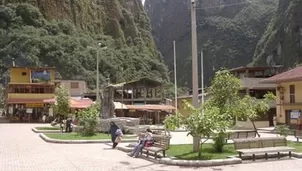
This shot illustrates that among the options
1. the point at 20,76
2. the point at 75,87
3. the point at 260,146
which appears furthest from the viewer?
the point at 75,87

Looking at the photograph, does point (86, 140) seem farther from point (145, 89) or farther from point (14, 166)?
point (145, 89)

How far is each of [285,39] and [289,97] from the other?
303 ft

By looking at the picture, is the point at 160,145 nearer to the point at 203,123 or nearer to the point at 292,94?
the point at 203,123

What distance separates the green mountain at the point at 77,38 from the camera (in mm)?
91375

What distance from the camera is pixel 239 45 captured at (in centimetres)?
18362

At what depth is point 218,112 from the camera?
16.3 m

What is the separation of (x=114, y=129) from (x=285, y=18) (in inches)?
4668

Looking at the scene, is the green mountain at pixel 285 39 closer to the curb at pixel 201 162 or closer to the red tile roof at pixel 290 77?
the red tile roof at pixel 290 77

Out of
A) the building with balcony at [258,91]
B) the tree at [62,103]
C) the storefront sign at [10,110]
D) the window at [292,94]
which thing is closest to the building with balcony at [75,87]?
the storefront sign at [10,110]

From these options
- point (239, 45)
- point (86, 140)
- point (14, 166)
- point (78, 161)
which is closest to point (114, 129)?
point (86, 140)

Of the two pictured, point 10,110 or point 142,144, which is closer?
point 142,144

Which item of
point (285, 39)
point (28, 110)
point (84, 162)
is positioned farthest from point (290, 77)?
point (285, 39)

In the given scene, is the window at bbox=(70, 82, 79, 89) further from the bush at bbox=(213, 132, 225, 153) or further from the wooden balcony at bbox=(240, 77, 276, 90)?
the bush at bbox=(213, 132, 225, 153)

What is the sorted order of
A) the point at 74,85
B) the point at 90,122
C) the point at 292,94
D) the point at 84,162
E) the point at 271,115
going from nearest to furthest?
1. the point at 84,162
2. the point at 90,122
3. the point at 292,94
4. the point at 271,115
5. the point at 74,85
